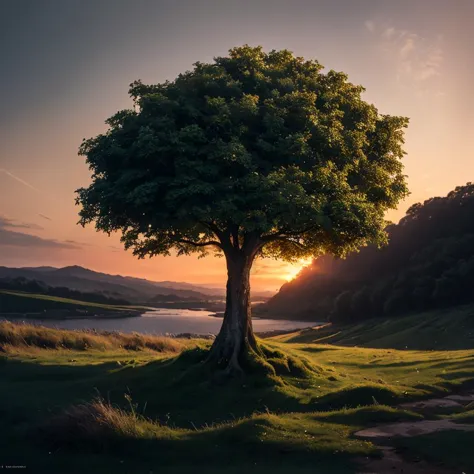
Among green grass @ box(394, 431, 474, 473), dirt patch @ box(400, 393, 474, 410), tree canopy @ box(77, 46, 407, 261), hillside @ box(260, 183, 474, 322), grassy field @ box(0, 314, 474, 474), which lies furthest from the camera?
Result: hillside @ box(260, 183, 474, 322)

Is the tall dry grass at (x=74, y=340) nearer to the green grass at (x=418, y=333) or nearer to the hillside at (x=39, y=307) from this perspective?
the green grass at (x=418, y=333)

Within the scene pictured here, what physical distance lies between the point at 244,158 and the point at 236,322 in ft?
34.7

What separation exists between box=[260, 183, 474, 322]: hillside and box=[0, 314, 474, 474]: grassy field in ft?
160

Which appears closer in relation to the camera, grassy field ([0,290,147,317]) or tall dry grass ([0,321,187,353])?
tall dry grass ([0,321,187,353])

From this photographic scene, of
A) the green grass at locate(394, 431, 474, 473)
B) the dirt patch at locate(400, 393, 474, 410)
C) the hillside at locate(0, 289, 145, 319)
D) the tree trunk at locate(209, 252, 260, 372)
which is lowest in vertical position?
the hillside at locate(0, 289, 145, 319)

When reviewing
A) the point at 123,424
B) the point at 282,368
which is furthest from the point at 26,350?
the point at 123,424

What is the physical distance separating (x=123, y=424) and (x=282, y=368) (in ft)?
56.4

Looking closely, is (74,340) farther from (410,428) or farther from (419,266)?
(419,266)

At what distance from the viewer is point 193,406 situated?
27.7m

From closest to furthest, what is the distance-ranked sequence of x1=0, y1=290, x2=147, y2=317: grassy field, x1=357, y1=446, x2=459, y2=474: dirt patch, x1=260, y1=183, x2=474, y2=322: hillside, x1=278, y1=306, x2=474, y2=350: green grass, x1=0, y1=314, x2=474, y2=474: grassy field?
x1=357, y1=446, x2=459, y2=474: dirt patch < x1=0, y1=314, x2=474, y2=474: grassy field < x1=278, y1=306, x2=474, y2=350: green grass < x1=260, y1=183, x2=474, y2=322: hillside < x1=0, y1=290, x2=147, y2=317: grassy field

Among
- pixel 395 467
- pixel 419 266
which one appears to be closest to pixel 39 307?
pixel 419 266

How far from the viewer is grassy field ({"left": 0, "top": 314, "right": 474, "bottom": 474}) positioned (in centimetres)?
1581

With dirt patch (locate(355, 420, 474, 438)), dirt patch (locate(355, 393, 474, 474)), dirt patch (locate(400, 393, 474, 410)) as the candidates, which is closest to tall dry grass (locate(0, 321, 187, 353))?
Result: dirt patch (locate(400, 393, 474, 410))

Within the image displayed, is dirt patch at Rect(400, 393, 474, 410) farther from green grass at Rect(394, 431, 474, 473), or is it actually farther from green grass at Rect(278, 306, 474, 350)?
green grass at Rect(278, 306, 474, 350)
